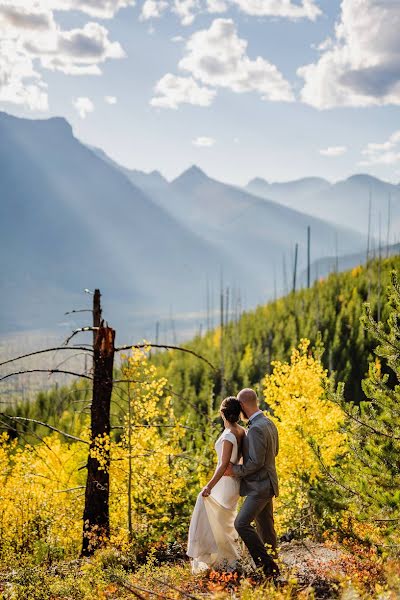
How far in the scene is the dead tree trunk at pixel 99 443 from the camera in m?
9.61

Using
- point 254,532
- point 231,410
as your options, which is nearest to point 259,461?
point 231,410

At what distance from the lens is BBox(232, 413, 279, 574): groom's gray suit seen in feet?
22.1

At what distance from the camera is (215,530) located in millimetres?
7285

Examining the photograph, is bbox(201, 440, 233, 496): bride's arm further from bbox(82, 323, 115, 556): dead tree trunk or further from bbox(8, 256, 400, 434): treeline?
bbox(8, 256, 400, 434): treeline

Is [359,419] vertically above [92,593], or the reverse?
[359,419]

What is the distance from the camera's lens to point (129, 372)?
9219 mm

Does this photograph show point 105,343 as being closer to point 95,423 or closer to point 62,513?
point 95,423

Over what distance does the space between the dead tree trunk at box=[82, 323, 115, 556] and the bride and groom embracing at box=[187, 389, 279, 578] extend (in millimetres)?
2674

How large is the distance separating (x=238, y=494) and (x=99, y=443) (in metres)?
3.13

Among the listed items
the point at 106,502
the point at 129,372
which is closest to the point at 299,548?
the point at 106,502

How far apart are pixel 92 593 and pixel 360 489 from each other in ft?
11.5

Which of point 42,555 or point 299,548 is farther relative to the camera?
point 42,555

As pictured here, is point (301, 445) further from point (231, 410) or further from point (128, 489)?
point (231, 410)

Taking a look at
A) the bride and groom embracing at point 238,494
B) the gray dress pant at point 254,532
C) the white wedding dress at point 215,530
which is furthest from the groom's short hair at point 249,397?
the gray dress pant at point 254,532
